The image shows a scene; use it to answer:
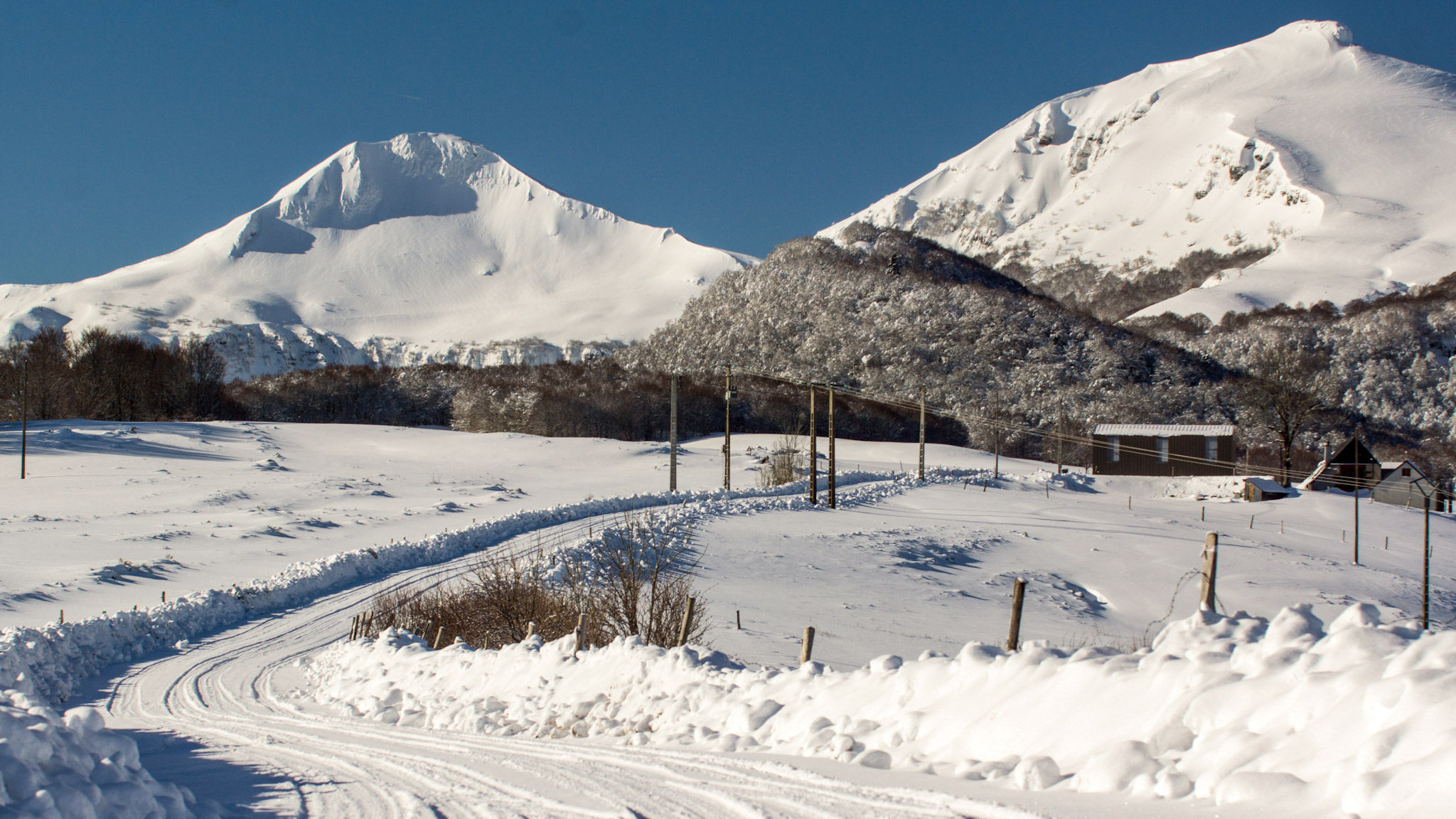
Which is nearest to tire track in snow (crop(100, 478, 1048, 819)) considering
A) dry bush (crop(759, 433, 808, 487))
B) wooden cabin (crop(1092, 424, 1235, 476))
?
dry bush (crop(759, 433, 808, 487))

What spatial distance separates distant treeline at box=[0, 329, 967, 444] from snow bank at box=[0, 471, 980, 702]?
32506 mm

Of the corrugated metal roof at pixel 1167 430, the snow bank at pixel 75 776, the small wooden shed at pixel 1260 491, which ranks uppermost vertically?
the corrugated metal roof at pixel 1167 430

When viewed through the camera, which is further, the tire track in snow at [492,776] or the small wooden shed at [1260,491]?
the small wooden shed at [1260,491]

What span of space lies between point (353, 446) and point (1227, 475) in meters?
66.4

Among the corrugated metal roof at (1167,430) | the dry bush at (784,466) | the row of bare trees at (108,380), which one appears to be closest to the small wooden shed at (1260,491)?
the corrugated metal roof at (1167,430)

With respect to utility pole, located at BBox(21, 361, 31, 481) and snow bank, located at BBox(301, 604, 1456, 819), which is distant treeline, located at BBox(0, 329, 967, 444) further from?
snow bank, located at BBox(301, 604, 1456, 819)

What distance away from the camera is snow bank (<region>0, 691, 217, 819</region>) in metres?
4.99

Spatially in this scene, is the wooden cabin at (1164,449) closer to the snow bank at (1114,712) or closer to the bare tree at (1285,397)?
the bare tree at (1285,397)

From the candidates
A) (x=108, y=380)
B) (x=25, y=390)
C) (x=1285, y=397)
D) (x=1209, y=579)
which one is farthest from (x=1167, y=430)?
(x=108, y=380)

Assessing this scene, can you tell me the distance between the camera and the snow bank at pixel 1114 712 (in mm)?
4625

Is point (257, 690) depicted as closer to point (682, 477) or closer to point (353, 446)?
point (682, 477)

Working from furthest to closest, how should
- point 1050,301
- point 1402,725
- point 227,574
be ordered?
point 1050,301
point 227,574
point 1402,725

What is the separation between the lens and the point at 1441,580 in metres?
36.8

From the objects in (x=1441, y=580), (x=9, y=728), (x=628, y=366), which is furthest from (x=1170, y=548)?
(x=628, y=366)
